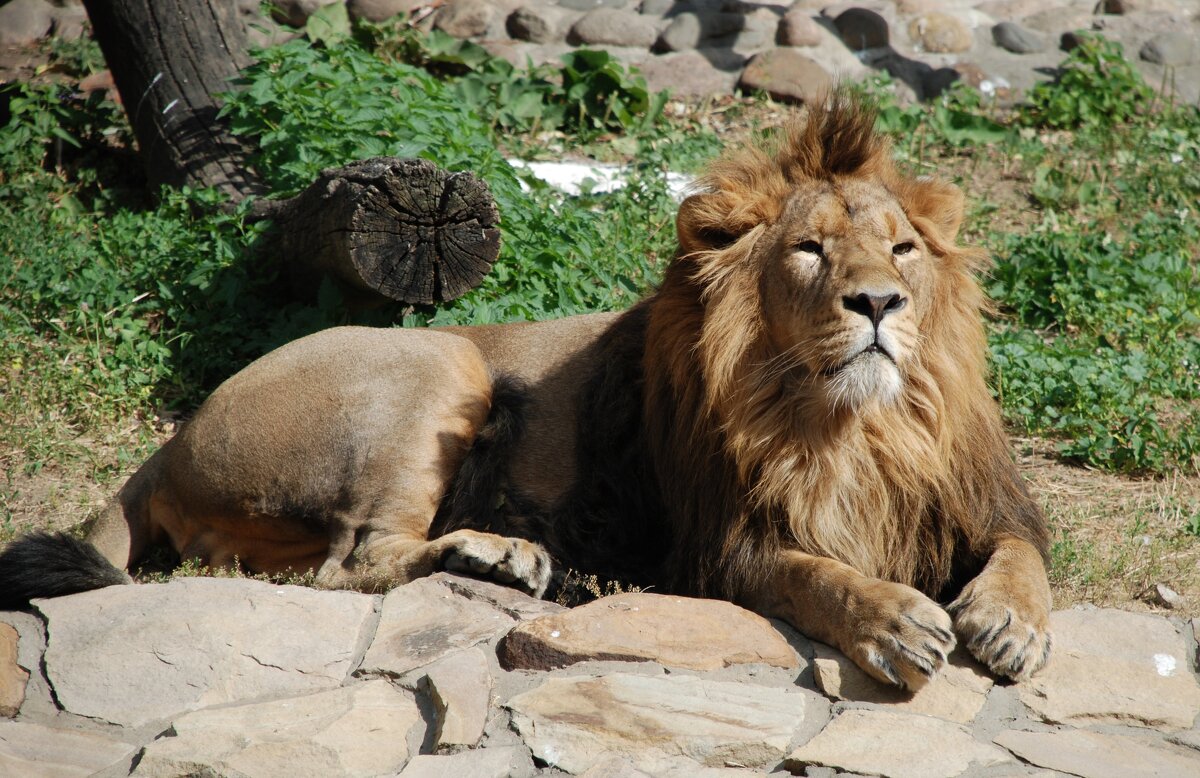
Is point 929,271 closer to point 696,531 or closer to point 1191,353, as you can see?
point 696,531

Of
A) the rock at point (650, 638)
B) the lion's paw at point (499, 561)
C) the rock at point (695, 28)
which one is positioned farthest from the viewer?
the rock at point (695, 28)

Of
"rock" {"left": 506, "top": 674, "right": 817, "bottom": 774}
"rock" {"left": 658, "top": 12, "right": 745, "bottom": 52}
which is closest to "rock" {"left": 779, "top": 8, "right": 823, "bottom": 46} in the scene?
"rock" {"left": 658, "top": 12, "right": 745, "bottom": 52}

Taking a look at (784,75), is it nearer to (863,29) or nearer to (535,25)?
(863,29)

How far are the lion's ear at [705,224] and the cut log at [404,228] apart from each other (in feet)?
5.35

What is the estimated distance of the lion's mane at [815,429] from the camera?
3.30m

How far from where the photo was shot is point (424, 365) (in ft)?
13.0

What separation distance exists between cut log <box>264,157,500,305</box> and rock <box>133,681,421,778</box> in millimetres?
2414

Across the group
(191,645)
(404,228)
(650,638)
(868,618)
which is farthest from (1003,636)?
(404,228)

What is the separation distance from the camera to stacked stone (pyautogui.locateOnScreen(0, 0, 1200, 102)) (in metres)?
8.16

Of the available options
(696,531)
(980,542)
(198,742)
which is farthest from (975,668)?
(198,742)

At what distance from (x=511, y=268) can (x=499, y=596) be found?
252 cm

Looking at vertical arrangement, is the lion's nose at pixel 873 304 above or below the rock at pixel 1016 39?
above

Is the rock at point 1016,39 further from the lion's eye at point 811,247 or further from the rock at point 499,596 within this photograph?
the rock at point 499,596

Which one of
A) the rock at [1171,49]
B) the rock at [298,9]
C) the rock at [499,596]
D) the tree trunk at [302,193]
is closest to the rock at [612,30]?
the rock at [298,9]
